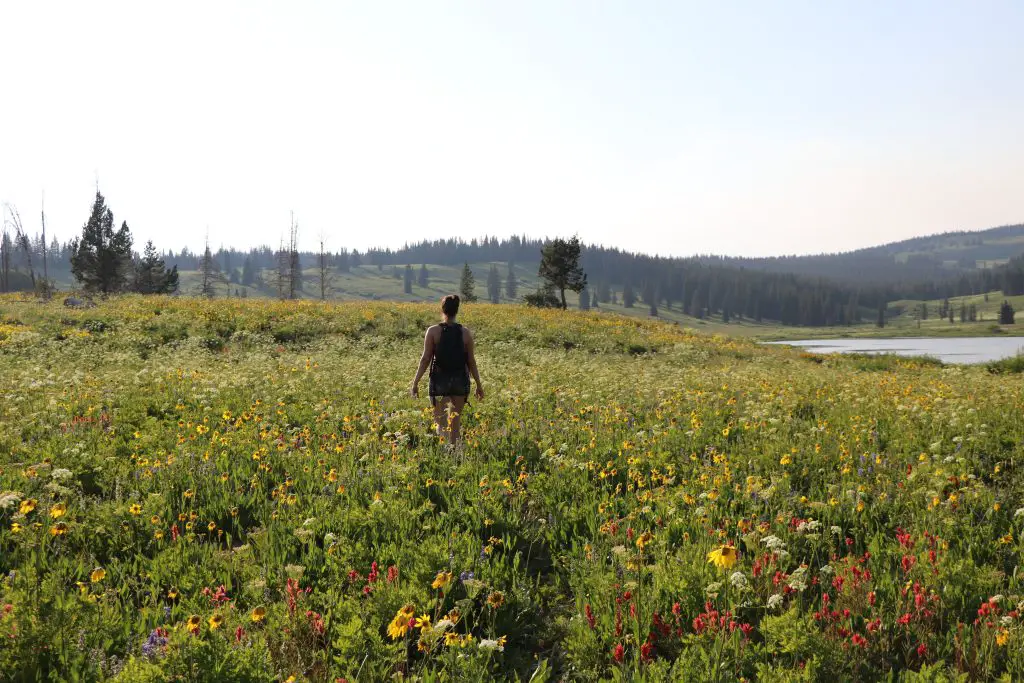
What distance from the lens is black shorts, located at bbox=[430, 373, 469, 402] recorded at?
8148 mm

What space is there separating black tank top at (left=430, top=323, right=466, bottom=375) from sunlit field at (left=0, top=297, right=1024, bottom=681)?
3.12ft

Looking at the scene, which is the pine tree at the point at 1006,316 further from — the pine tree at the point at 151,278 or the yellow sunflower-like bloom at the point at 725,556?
the yellow sunflower-like bloom at the point at 725,556

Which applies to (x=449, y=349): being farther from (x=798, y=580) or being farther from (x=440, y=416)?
(x=798, y=580)

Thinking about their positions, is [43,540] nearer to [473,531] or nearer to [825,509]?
[473,531]

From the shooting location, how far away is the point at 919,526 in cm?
496

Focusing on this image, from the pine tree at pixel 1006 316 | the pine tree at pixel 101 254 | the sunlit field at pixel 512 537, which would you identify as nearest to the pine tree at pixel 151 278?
the pine tree at pixel 101 254

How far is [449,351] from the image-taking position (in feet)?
26.8

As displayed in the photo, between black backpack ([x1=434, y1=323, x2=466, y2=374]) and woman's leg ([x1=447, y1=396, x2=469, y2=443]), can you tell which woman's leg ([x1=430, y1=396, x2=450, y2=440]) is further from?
black backpack ([x1=434, y1=323, x2=466, y2=374])

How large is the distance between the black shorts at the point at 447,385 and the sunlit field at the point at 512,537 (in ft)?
2.03

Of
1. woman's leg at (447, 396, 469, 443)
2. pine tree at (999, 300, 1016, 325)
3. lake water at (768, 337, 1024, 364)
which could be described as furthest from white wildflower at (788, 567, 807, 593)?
pine tree at (999, 300, 1016, 325)

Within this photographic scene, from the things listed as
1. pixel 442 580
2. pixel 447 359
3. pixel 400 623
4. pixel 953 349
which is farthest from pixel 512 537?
pixel 953 349

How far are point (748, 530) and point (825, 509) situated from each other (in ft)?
2.82

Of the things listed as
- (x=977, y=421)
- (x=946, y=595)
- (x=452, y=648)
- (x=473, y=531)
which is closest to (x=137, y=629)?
(x=452, y=648)

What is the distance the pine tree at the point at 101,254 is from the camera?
55.2 metres
